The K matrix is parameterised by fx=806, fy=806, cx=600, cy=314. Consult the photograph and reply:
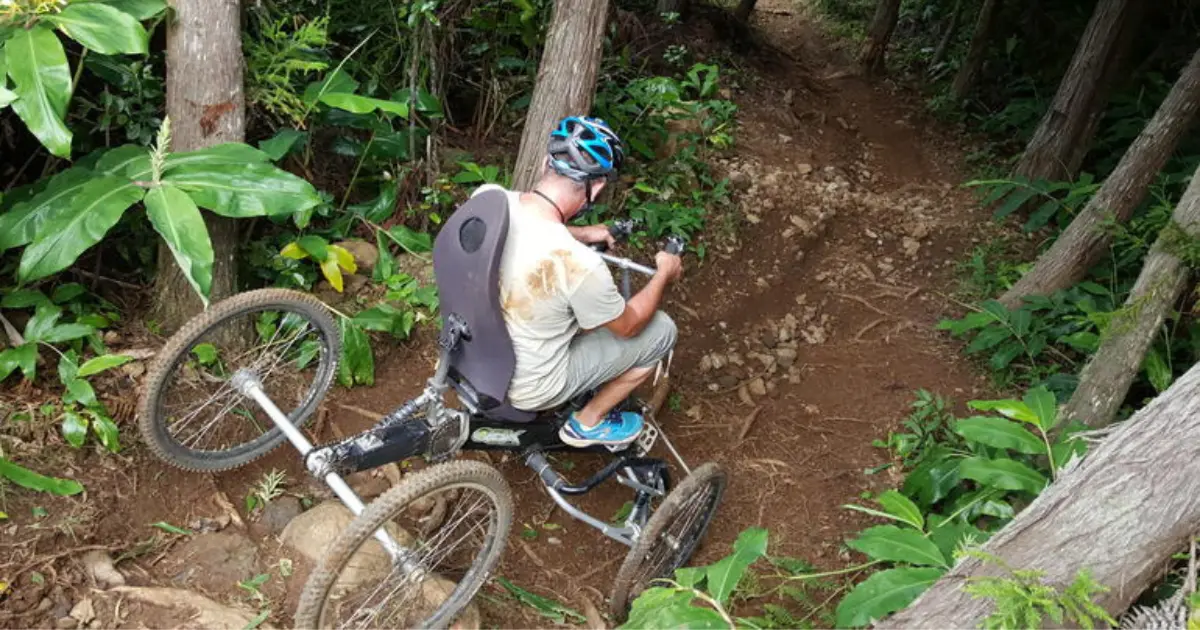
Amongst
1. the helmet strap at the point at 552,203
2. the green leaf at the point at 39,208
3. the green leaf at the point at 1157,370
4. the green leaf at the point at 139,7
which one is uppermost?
the green leaf at the point at 139,7

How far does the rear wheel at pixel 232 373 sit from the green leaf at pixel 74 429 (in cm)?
27

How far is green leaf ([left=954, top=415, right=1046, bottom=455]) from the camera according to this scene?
3.46m

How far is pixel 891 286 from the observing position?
636 cm

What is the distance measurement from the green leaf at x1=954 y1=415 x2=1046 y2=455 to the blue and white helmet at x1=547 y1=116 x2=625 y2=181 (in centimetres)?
197

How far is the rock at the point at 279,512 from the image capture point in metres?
3.37

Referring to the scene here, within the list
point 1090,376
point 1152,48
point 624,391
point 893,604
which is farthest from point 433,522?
point 1152,48

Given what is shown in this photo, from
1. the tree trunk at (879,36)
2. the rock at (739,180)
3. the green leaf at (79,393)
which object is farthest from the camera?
the tree trunk at (879,36)

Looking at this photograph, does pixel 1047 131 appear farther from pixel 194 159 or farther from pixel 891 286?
pixel 194 159

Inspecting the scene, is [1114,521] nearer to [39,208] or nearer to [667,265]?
[667,265]

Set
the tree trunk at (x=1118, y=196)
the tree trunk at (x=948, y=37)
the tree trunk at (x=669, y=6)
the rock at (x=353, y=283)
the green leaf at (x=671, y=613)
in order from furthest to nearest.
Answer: the tree trunk at (x=948, y=37) → the tree trunk at (x=669, y=6) → the tree trunk at (x=1118, y=196) → the rock at (x=353, y=283) → the green leaf at (x=671, y=613)

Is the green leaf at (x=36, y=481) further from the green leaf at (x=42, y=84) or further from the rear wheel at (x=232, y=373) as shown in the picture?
the green leaf at (x=42, y=84)

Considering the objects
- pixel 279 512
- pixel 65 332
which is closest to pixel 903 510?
pixel 279 512

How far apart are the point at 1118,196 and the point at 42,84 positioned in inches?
241

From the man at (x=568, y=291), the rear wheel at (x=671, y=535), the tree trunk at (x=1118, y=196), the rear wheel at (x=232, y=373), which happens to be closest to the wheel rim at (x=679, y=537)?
the rear wheel at (x=671, y=535)
